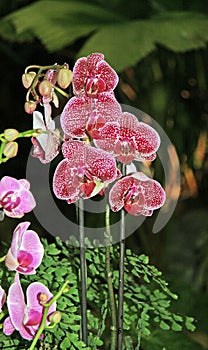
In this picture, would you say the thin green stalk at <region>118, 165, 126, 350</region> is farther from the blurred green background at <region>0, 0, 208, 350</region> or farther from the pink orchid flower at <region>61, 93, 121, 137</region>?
the blurred green background at <region>0, 0, 208, 350</region>

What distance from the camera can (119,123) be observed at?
51 cm

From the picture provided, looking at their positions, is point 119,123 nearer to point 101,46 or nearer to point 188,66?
point 101,46

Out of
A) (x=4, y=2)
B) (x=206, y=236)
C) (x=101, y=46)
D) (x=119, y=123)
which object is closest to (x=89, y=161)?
(x=119, y=123)

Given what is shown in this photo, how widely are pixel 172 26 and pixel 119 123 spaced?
1.16m

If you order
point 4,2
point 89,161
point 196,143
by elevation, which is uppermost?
point 89,161

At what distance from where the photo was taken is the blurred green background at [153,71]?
163cm

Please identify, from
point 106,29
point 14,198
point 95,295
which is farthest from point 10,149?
point 106,29

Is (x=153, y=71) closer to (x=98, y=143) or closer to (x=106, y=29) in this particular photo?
(x=106, y=29)

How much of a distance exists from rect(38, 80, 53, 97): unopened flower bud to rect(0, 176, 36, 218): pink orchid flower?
6 cm

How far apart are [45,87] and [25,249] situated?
0.11 m

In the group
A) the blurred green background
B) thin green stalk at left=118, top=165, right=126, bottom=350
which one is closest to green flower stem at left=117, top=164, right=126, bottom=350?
thin green stalk at left=118, top=165, right=126, bottom=350

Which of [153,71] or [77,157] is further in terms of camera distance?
[153,71]

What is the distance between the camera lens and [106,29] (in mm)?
1667

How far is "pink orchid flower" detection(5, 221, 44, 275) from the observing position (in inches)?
19.0
